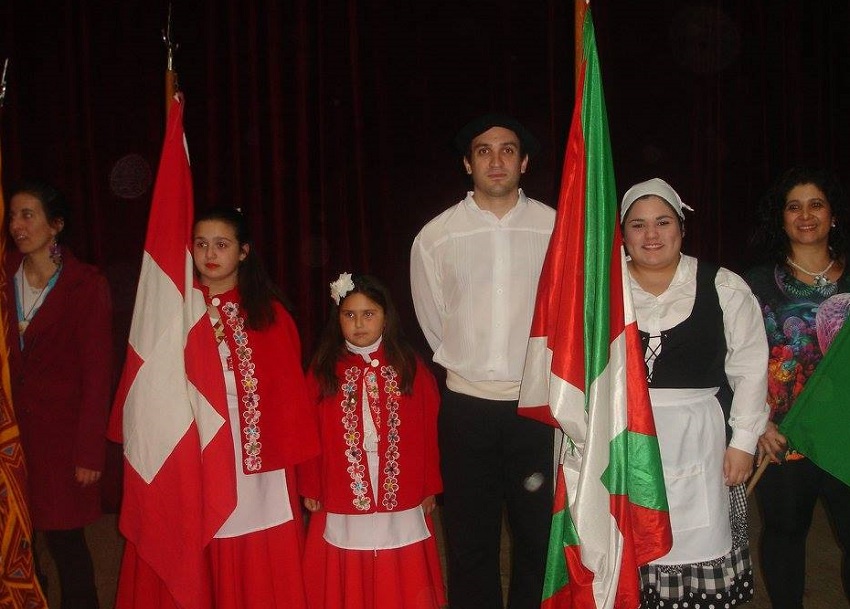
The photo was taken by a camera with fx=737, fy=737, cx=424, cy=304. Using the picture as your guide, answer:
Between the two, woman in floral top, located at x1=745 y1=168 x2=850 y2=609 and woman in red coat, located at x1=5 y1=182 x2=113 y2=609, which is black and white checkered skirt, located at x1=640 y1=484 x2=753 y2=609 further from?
woman in red coat, located at x1=5 y1=182 x2=113 y2=609

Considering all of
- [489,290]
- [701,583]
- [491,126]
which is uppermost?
[491,126]

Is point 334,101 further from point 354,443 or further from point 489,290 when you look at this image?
point 354,443

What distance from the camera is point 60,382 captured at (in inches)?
95.0

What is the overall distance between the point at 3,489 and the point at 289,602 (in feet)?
3.06

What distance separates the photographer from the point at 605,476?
1.89 m

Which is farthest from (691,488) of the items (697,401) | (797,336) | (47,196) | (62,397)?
(47,196)

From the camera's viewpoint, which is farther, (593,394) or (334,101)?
(334,101)

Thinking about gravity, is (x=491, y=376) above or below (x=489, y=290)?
below

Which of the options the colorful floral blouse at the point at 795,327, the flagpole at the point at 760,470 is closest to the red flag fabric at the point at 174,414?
the flagpole at the point at 760,470

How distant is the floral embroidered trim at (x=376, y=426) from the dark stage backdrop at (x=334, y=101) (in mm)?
1771

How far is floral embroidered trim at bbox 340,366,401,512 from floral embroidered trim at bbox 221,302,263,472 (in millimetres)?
283

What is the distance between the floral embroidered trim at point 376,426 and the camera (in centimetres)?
240

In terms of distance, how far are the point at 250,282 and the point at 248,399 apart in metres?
0.39

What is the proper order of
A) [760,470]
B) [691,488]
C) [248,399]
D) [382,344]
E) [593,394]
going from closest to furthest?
Result: 1. [593,394]
2. [691,488]
3. [760,470]
4. [248,399]
5. [382,344]
